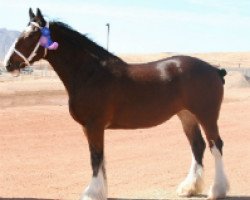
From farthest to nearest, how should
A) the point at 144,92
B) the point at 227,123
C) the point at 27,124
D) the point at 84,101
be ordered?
the point at 227,123 → the point at 27,124 → the point at 144,92 → the point at 84,101

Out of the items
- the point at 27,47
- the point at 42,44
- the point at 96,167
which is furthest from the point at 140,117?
the point at 27,47

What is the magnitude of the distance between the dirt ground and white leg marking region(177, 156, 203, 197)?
0.17m

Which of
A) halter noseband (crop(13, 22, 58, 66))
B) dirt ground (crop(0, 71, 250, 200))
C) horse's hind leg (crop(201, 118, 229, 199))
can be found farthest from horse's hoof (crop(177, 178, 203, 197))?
halter noseband (crop(13, 22, 58, 66))

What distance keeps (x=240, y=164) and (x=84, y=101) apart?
502 centimetres

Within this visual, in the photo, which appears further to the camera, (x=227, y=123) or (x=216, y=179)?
(x=227, y=123)

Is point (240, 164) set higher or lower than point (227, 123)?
higher

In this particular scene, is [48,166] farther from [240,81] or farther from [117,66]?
[240,81]

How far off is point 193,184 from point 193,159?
0.44 meters

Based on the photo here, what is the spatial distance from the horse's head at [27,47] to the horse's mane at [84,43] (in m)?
0.31

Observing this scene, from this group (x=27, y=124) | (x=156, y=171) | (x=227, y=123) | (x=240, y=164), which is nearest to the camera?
(x=156, y=171)

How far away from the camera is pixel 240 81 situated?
45562 mm

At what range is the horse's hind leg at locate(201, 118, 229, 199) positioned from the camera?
782 centimetres

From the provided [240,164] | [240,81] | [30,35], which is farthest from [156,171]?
[240,81]

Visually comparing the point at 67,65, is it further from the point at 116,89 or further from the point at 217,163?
the point at 217,163
